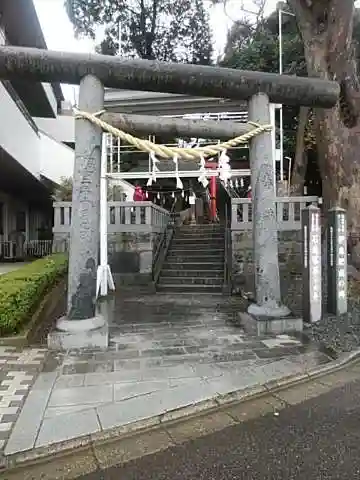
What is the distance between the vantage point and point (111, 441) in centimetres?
327

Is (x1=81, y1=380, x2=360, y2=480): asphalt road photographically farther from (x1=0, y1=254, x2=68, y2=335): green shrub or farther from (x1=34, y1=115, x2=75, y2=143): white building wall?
(x1=34, y1=115, x2=75, y2=143): white building wall

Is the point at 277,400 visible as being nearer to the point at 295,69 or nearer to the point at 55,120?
the point at 295,69

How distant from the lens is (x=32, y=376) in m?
4.61

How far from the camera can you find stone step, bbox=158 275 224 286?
36.9 feet

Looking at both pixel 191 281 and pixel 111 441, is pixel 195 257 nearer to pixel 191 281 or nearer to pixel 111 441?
pixel 191 281

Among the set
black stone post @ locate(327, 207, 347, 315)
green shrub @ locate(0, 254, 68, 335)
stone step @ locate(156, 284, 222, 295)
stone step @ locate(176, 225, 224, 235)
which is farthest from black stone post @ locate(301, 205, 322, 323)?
stone step @ locate(176, 225, 224, 235)

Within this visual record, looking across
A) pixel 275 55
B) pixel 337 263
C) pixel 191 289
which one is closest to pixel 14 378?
pixel 337 263

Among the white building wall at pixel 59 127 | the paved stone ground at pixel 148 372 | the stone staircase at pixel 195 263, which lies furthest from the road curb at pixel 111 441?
the white building wall at pixel 59 127

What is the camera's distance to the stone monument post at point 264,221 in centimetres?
636

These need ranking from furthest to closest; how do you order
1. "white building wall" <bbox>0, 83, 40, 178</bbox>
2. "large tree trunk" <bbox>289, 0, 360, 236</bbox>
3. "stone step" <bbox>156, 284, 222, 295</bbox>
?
"stone step" <bbox>156, 284, 222, 295</bbox> → "white building wall" <bbox>0, 83, 40, 178</bbox> → "large tree trunk" <bbox>289, 0, 360, 236</bbox>

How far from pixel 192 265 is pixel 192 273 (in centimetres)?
42

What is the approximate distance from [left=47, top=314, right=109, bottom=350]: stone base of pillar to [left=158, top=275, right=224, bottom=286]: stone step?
580 centimetres

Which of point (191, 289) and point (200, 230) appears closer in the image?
point (191, 289)

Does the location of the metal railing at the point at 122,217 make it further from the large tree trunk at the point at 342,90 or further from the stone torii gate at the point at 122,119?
the stone torii gate at the point at 122,119
